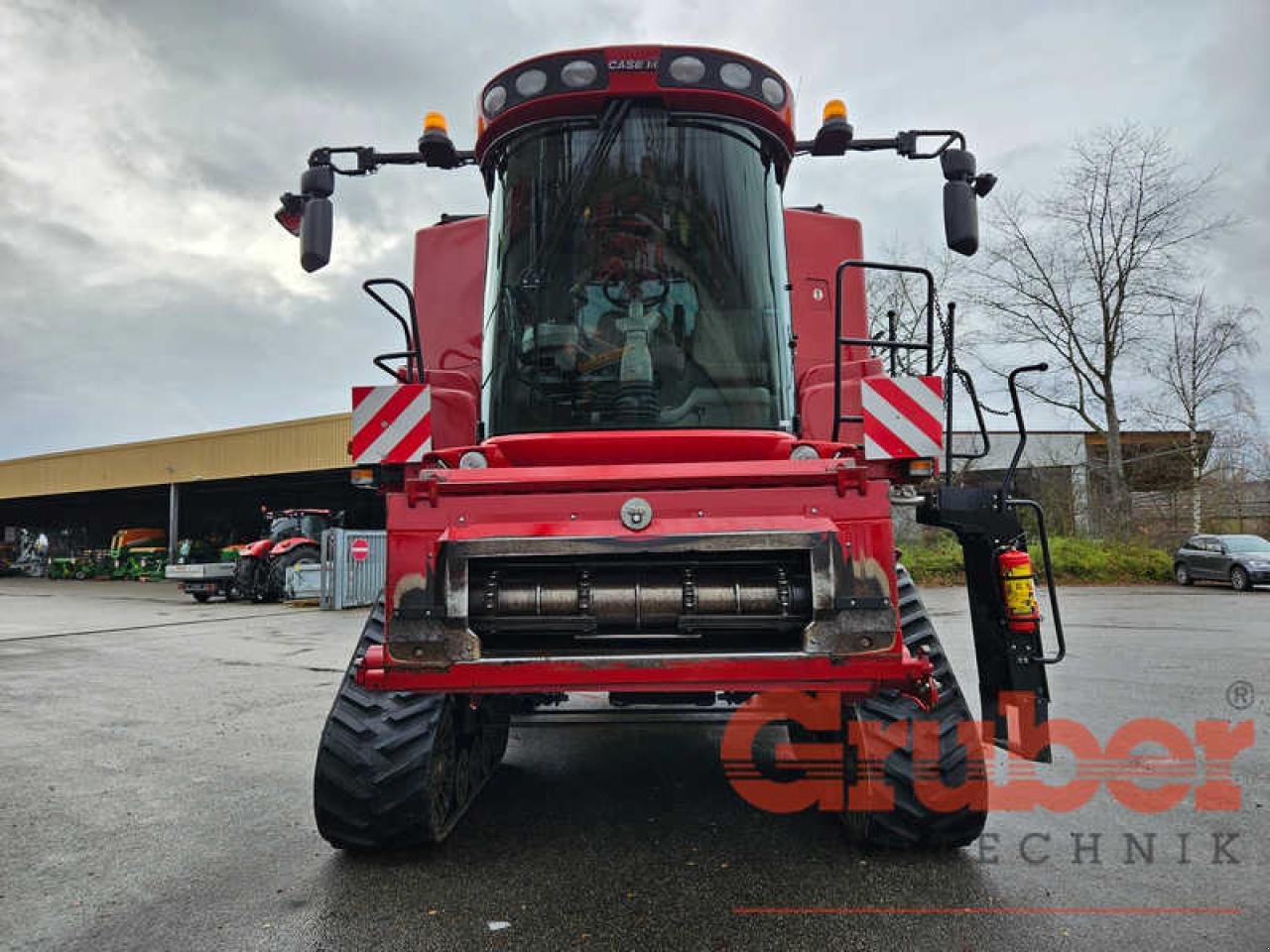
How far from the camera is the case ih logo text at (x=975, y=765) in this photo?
3422 millimetres

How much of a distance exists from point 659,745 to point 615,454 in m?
2.76

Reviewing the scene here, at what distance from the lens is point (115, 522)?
45.7 m

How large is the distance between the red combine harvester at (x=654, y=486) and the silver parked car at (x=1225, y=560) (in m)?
20.6

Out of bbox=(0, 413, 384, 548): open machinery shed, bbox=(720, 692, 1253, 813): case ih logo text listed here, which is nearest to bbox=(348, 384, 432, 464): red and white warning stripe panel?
bbox=(720, 692, 1253, 813): case ih logo text

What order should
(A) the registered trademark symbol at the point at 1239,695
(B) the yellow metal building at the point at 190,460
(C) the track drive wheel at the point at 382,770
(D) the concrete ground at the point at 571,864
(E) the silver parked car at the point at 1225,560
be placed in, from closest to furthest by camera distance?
(D) the concrete ground at the point at 571,864, (C) the track drive wheel at the point at 382,770, (A) the registered trademark symbol at the point at 1239,695, (E) the silver parked car at the point at 1225,560, (B) the yellow metal building at the point at 190,460

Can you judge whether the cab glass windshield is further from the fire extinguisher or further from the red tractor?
the red tractor

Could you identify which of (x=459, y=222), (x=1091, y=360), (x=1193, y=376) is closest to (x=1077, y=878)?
(x=459, y=222)

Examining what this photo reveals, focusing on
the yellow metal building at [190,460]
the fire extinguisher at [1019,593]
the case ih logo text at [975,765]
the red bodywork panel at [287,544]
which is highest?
the yellow metal building at [190,460]

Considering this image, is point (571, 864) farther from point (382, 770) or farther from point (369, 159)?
point (369, 159)

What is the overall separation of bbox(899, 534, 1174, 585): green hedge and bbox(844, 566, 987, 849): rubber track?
1953cm

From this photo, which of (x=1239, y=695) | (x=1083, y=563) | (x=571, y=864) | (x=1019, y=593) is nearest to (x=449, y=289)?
(x=571, y=864)

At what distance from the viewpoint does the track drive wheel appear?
338cm

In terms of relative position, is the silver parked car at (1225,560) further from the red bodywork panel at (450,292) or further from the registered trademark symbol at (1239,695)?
the red bodywork panel at (450,292)

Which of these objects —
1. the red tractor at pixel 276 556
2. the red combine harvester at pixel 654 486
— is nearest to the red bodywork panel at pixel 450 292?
the red combine harvester at pixel 654 486
